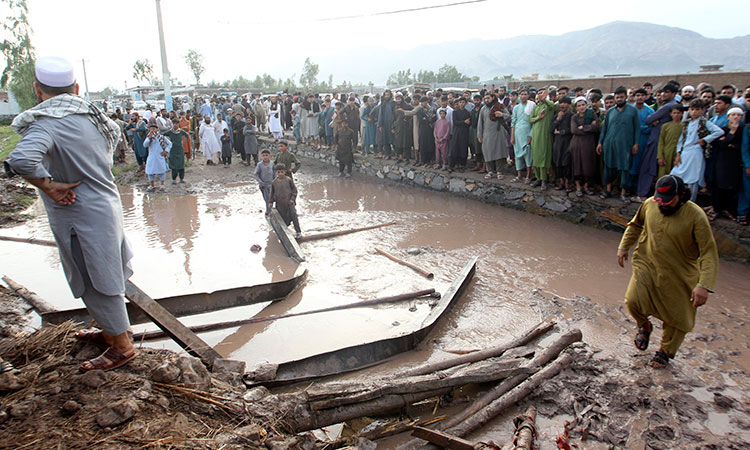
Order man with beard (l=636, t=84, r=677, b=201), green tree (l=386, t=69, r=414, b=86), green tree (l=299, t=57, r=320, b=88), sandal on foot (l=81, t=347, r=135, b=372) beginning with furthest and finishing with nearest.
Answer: green tree (l=299, t=57, r=320, b=88)
green tree (l=386, t=69, r=414, b=86)
man with beard (l=636, t=84, r=677, b=201)
sandal on foot (l=81, t=347, r=135, b=372)

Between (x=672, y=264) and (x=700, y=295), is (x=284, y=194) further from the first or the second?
(x=700, y=295)

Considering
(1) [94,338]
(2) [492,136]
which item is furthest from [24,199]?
(2) [492,136]

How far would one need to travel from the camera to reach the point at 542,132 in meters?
9.26

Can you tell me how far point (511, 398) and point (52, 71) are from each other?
3.71m

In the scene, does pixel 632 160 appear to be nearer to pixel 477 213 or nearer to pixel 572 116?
pixel 572 116

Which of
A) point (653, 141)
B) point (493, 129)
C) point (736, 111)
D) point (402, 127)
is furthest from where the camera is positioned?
point (402, 127)

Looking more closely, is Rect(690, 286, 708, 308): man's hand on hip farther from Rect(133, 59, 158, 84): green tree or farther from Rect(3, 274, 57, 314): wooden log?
Rect(133, 59, 158, 84): green tree

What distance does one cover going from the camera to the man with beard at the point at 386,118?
537 inches

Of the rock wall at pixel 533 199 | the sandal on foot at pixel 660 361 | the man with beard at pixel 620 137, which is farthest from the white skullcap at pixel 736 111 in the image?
the sandal on foot at pixel 660 361

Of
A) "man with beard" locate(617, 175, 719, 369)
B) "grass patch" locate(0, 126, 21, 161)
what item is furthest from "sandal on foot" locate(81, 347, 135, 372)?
"grass patch" locate(0, 126, 21, 161)

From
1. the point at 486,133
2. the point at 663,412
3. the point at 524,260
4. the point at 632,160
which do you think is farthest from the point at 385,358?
the point at 486,133

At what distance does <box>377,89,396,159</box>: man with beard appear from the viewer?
1363 cm

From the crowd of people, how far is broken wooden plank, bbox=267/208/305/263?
16.5 feet

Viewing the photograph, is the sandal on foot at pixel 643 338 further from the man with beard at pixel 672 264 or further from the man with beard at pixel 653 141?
the man with beard at pixel 653 141
